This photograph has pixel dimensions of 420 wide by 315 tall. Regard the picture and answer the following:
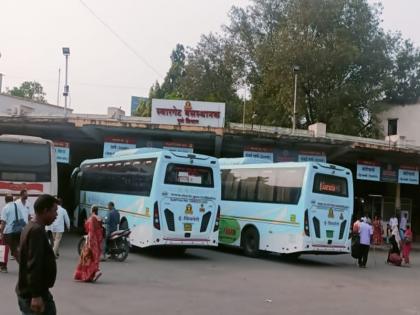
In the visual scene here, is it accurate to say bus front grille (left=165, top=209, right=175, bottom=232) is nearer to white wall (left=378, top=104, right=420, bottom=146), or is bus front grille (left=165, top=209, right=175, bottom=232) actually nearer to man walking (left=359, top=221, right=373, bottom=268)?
man walking (left=359, top=221, right=373, bottom=268)

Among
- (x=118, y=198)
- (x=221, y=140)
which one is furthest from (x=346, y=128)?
(x=118, y=198)

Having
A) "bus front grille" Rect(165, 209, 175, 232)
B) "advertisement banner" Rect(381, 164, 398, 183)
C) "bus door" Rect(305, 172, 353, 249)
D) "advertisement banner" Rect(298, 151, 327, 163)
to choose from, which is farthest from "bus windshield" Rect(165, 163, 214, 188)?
"advertisement banner" Rect(381, 164, 398, 183)

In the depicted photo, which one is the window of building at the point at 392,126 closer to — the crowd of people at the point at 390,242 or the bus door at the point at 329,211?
the crowd of people at the point at 390,242

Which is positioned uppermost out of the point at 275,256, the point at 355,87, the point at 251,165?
the point at 355,87

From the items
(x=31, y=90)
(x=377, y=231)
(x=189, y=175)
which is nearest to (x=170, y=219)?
(x=189, y=175)

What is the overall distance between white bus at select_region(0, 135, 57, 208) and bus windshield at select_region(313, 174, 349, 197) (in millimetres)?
7988

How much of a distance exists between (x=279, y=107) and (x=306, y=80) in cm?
349

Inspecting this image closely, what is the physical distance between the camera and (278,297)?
36.1 feet

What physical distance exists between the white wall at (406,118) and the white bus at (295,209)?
1356 inches

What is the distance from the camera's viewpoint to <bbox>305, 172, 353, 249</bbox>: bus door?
17.6 meters

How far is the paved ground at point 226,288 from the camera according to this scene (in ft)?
31.2

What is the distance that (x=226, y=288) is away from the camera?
38.7 feet

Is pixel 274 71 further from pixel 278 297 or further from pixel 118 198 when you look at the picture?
pixel 278 297

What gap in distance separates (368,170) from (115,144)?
1240 cm
